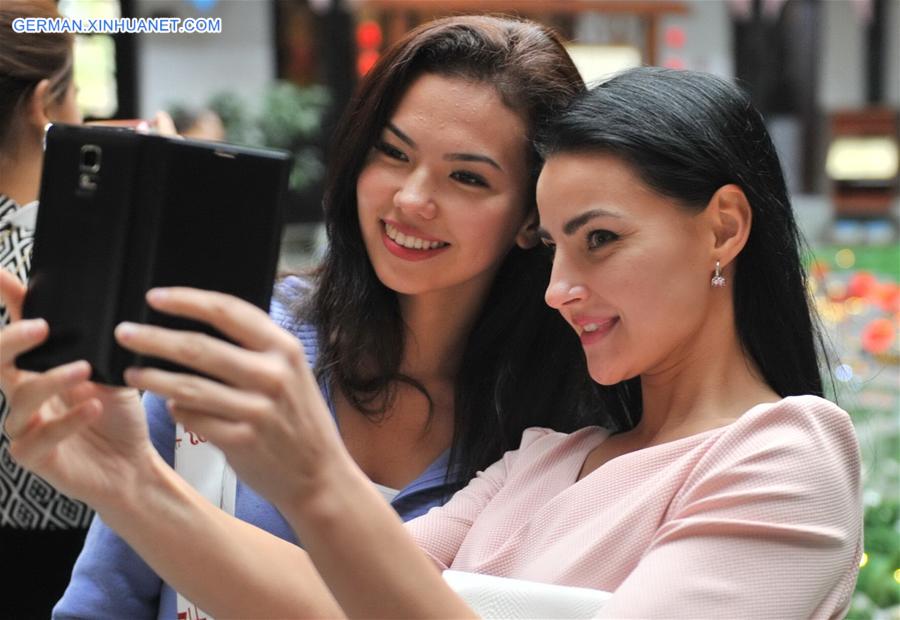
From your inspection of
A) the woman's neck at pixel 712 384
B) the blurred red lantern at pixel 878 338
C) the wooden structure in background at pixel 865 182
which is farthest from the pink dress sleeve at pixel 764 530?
the wooden structure in background at pixel 865 182

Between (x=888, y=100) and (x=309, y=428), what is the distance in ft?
46.8

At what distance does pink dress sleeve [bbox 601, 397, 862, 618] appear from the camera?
1.12 meters

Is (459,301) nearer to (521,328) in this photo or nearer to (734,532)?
(521,328)

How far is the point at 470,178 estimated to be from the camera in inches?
66.0

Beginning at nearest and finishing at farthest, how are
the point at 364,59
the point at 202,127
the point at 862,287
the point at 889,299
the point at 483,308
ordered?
1. the point at 483,308
2. the point at 889,299
3. the point at 862,287
4. the point at 202,127
5. the point at 364,59

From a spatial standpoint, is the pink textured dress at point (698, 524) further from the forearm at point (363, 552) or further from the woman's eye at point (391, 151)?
the woman's eye at point (391, 151)

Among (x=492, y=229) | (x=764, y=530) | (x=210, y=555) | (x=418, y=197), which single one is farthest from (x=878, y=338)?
(x=210, y=555)

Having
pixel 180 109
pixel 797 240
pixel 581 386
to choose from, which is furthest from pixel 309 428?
pixel 180 109

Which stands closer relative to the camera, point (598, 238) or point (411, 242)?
point (598, 238)

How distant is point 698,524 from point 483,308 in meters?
0.76

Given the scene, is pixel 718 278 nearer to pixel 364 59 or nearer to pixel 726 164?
pixel 726 164

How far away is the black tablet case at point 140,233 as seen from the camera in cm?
92

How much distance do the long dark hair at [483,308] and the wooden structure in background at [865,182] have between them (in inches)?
440

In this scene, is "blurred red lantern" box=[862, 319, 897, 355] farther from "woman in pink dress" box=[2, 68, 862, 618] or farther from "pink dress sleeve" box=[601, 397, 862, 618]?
"pink dress sleeve" box=[601, 397, 862, 618]
